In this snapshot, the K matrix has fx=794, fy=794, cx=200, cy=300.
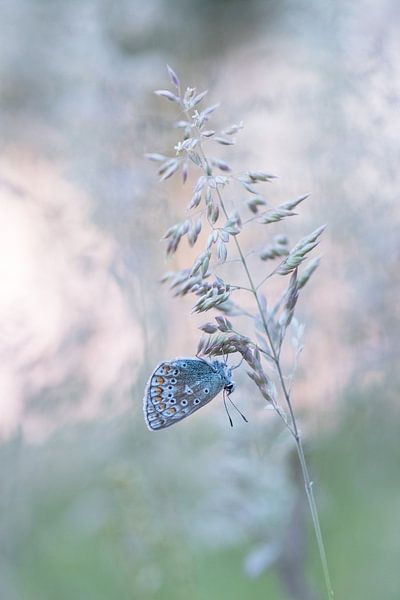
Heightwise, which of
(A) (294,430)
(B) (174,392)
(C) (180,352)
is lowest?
(A) (294,430)

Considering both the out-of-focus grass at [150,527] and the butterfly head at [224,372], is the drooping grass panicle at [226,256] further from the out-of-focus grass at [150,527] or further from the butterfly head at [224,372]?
the out-of-focus grass at [150,527]

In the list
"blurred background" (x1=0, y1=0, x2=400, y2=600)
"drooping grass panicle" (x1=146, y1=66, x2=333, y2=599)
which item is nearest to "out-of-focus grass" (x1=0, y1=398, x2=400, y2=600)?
"blurred background" (x1=0, y1=0, x2=400, y2=600)

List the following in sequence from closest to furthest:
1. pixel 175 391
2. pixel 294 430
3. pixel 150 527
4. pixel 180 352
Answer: pixel 294 430, pixel 175 391, pixel 150 527, pixel 180 352

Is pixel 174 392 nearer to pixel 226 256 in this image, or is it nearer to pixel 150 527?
pixel 226 256

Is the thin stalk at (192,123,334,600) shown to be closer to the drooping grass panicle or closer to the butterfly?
the drooping grass panicle

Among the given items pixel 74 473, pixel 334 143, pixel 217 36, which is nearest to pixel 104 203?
pixel 334 143

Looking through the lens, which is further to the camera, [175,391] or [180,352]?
[180,352]

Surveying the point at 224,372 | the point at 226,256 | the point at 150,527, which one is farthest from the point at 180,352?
the point at 226,256
